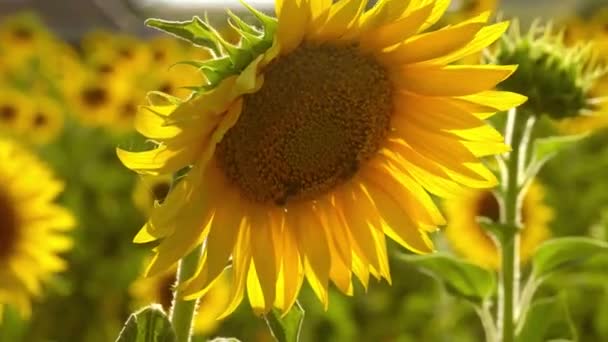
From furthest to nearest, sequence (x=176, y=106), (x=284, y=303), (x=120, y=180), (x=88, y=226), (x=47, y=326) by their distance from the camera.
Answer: (x=120, y=180)
(x=88, y=226)
(x=47, y=326)
(x=284, y=303)
(x=176, y=106)

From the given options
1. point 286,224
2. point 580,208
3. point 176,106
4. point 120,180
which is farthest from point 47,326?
point 176,106

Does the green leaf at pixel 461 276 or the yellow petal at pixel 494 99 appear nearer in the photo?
the yellow petal at pixel 494 99

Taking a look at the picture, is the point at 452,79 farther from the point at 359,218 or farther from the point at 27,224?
the point at 27,224

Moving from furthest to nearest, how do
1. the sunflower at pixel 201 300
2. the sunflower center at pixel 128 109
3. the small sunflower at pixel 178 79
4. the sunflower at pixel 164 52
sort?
the sunflower at pixel 164 52 < the sunflower center at pixel 128 109 < the small sunflower at pixel 178 79 < the sunflower at pixel 201 300

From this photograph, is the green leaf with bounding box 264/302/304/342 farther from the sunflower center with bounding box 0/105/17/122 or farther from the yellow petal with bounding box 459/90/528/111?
the sunflower center with bounding box 0/105/17/122

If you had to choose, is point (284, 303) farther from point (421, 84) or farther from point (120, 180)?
point (120, 180)

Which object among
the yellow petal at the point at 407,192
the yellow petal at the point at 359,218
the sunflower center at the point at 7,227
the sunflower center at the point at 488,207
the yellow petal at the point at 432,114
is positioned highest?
the yellow petal at the point at 432,114

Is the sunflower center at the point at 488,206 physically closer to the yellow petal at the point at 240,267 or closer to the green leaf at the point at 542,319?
the green leaf at the point at 542,319

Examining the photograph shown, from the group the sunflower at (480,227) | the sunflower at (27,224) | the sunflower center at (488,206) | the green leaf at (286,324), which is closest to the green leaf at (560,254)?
the green leaf at (286,324)

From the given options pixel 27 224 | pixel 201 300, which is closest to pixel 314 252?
pixel 27 224
